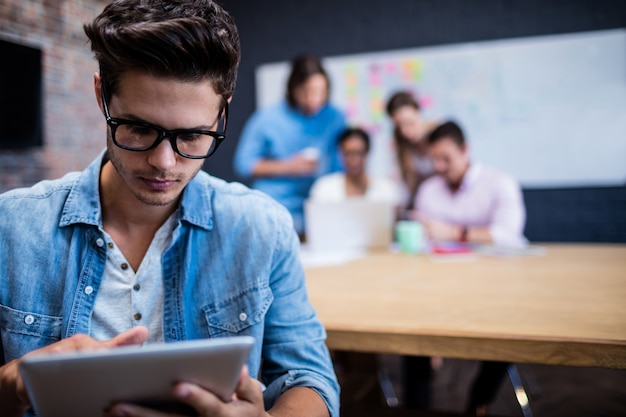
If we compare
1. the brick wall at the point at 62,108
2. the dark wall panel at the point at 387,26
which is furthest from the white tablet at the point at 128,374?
the dark wall panel at the point at 387,26

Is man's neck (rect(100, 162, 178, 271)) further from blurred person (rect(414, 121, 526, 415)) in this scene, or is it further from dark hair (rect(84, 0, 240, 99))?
blurred person (rect(414, 121, 526, 415))

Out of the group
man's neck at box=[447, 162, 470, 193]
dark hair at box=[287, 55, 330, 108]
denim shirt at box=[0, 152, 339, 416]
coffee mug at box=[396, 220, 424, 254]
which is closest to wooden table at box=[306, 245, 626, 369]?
denim shirt at box=[0, 152, 339, 416]

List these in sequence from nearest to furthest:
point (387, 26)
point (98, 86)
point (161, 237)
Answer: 1. point (98, 86)
2. point (161, 237)
3. point (387, 26)

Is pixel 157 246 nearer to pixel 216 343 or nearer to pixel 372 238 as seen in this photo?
pixel 216 343

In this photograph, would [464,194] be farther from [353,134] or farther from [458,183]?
[353,134]

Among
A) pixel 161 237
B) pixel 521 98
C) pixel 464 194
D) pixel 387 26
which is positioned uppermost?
pixel 387 26

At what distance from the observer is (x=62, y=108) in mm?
2543

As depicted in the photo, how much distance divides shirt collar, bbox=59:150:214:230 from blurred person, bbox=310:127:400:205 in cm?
248

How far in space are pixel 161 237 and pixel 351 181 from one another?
2.76m

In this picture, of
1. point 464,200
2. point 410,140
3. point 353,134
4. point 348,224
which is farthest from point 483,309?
point 410,140

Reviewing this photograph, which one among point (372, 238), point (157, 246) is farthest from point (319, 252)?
point (157, 246)

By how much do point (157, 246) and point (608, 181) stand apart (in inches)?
150

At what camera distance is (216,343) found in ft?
2.00

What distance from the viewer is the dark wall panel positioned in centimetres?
391
